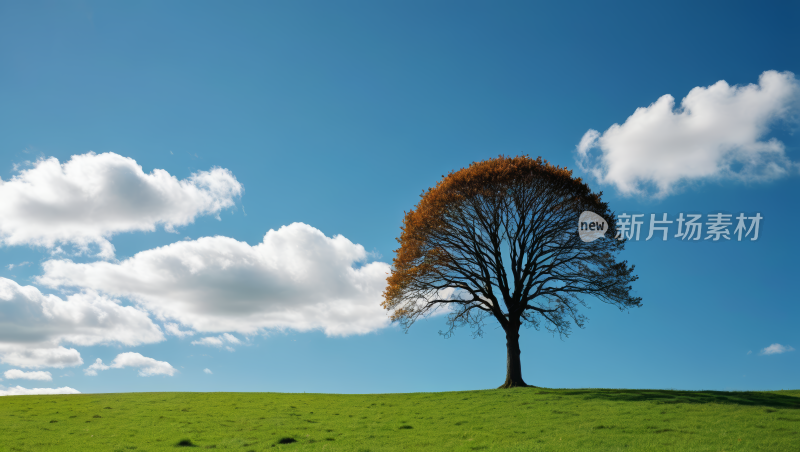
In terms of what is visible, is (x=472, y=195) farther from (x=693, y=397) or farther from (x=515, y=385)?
(x=693, y=397)

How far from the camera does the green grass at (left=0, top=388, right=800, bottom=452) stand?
1631cm

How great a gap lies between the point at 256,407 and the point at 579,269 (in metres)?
21.9

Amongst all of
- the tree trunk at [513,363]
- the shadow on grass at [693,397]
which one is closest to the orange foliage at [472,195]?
the tree trunk at [513,363]

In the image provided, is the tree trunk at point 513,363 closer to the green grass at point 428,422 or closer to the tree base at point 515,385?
the tree base at point 515,385

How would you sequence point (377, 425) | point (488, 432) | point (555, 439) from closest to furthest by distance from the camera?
point (555, 439) < point (488, 432) < point (377, 425)

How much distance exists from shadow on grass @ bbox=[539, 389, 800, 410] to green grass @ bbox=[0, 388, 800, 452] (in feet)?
0.18

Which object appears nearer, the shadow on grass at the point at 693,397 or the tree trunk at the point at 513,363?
the shadow on grass at the point at 693,397

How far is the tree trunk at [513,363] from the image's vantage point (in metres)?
31.0

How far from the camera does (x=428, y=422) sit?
2136cm

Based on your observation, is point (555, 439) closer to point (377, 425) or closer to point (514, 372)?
point (377, 425)

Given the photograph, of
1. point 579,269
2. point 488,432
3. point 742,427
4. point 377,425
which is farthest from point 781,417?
point 377,425

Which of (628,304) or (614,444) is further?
(628,304)

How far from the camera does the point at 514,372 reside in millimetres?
31219

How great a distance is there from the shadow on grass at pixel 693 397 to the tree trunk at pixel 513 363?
116 inches
